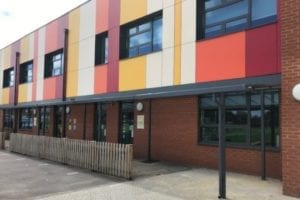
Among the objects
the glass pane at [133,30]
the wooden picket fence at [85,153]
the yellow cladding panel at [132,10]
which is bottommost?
the wooden picket fence at [85,153]

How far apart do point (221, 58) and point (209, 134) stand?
2644mm

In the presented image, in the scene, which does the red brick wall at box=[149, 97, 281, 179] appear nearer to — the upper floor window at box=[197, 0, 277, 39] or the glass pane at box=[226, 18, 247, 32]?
the upper floor window at box=[197, 0, 277, 39]

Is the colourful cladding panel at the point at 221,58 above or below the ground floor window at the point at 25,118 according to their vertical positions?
above

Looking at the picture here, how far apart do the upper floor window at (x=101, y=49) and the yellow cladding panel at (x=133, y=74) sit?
221 centimetres

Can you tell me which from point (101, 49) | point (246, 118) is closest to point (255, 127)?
point (246, 118)

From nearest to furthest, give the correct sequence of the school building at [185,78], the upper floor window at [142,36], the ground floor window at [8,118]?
the school building at [185,78] → the upper floor window at [142,36] → the ground floor window at [8,118]

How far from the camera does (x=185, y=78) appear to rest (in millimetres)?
13094

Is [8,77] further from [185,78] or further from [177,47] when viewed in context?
[185,78]

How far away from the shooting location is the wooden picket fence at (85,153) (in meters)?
11.0

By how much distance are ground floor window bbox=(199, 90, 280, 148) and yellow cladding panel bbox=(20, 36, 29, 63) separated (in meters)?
16.8

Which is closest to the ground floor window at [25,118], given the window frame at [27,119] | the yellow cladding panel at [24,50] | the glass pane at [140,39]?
the window frame at [27,119]

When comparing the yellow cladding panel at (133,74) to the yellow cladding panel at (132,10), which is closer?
the yellow cladding panel at (133,74)

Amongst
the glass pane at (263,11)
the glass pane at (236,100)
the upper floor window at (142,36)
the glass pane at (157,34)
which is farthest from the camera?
the upper floor window at (142,36)

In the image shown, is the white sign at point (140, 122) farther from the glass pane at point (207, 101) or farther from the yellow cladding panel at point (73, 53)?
the yellow cladding panel at point (73, 53)
